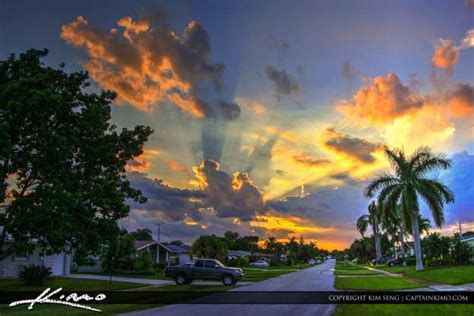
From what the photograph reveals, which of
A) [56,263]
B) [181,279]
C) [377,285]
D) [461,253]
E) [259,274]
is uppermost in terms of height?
[461,253]

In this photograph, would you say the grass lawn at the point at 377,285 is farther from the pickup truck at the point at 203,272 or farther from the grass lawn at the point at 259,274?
the grass lawn at the point at 259,274

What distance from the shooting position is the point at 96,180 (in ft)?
70.2

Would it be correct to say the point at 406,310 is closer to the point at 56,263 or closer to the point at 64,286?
the point at 64,286

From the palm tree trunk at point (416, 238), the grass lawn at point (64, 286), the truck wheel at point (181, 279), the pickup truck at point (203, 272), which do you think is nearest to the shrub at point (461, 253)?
the palm tree trunk at point (416, 238)

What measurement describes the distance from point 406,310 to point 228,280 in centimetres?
1690

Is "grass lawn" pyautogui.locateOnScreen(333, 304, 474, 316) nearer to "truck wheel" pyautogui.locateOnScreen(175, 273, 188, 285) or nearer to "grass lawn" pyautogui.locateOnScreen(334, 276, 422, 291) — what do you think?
"grass lawn" pyautogui.locateOnScreen(334, 276, 422, 291)

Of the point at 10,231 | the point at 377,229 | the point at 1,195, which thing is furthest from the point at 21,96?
the point at 377,229

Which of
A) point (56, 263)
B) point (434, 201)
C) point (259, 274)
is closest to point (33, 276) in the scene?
point (56, 263)

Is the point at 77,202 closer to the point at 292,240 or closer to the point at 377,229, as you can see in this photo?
the point at 377,229

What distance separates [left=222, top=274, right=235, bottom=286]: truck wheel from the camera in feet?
97.5

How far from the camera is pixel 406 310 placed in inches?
565

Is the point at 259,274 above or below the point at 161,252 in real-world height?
below

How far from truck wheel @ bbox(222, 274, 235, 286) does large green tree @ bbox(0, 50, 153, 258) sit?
9.44 metres

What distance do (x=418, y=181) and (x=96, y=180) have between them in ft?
87.7
